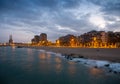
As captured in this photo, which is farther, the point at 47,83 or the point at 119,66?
the point at 119,66

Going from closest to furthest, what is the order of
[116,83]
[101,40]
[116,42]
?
[116,83] < [116,42] < [101,40]

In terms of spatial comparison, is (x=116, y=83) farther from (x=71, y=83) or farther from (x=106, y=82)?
(x=71, y=83)

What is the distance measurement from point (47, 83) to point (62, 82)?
78.6 inches

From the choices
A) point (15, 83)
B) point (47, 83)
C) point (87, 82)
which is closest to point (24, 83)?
point (15, 83)

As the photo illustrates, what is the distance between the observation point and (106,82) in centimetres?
2314

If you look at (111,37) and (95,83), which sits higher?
(111,37)

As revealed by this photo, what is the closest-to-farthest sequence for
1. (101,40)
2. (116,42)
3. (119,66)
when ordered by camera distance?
1. (119,66)
2. (116,42)
3. (101,40)

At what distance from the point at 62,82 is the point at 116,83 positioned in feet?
22.0

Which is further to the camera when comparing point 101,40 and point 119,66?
point 101,40

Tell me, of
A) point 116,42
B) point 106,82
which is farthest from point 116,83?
point 116,42

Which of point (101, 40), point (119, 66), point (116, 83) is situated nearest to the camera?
point (116, 83)

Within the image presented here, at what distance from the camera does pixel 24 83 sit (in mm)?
22812

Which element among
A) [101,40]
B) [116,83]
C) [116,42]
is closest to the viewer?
[116,83]

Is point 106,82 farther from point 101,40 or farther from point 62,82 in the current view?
point 101,40
